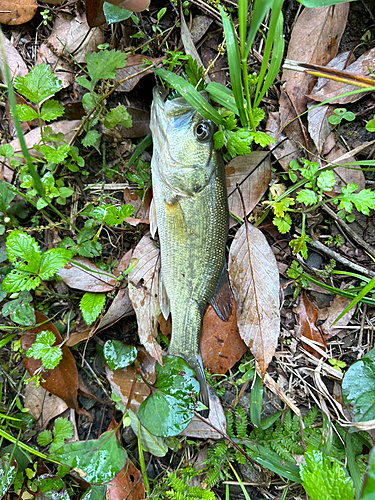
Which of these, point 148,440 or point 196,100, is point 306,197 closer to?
point 196,100

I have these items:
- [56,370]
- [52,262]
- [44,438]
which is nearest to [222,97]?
[52,262]

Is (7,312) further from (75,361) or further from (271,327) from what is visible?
(271,327)

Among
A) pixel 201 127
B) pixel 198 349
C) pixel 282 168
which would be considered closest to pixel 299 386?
pixel 198 349

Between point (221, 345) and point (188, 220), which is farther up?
point (188, 220)

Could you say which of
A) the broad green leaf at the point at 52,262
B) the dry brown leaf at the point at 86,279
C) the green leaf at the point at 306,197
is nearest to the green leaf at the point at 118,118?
the broad green leaf at the point at 52,262

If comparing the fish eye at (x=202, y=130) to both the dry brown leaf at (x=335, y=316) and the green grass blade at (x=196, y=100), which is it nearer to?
the green grass blade at (x=196, y=100)

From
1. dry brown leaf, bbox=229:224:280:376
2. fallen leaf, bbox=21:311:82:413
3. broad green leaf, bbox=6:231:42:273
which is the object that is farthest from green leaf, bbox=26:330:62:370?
dry brown leaf, bbox=229:224:280:376

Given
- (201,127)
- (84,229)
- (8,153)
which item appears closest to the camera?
(201,127)
